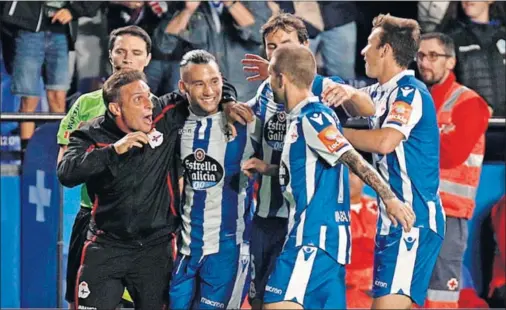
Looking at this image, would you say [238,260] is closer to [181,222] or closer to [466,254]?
[181,222]

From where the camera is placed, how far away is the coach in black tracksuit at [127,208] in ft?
17.0

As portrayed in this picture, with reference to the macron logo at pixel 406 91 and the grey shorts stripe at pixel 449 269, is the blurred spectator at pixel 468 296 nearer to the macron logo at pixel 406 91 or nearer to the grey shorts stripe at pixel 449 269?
the grey shorts stripe at pixel 449 269

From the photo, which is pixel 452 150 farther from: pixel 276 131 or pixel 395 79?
pixel 276 131

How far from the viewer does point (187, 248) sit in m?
5.38

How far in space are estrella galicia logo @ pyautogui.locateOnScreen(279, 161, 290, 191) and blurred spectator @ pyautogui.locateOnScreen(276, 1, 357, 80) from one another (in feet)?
8.38

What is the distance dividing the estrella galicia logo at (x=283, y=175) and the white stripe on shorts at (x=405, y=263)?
631 millimetres

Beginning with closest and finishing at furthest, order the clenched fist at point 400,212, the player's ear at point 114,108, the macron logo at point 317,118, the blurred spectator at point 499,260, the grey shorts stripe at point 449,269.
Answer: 1. the clenched fist at point 400,212
2. the macron logo at point 317,118
3. the player's ear at point 114,108
4. the grey shorts stripe at point 449,269
5. the blurred spectator at point 499,260

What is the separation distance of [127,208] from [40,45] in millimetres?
2471

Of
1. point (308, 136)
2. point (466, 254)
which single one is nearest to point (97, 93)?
point (308, 136)

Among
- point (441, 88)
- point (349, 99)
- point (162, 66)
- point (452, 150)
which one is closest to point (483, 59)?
point (441, 88)

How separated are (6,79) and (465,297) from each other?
3453 mm

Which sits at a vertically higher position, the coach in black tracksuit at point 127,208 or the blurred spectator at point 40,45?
the blurred spectator at point 40,45

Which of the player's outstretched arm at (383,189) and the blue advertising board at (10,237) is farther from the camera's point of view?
the blue advertising board at (10,237)

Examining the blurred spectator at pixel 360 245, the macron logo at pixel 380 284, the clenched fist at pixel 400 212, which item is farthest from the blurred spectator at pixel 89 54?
the clenched fist at pixel 400 212
